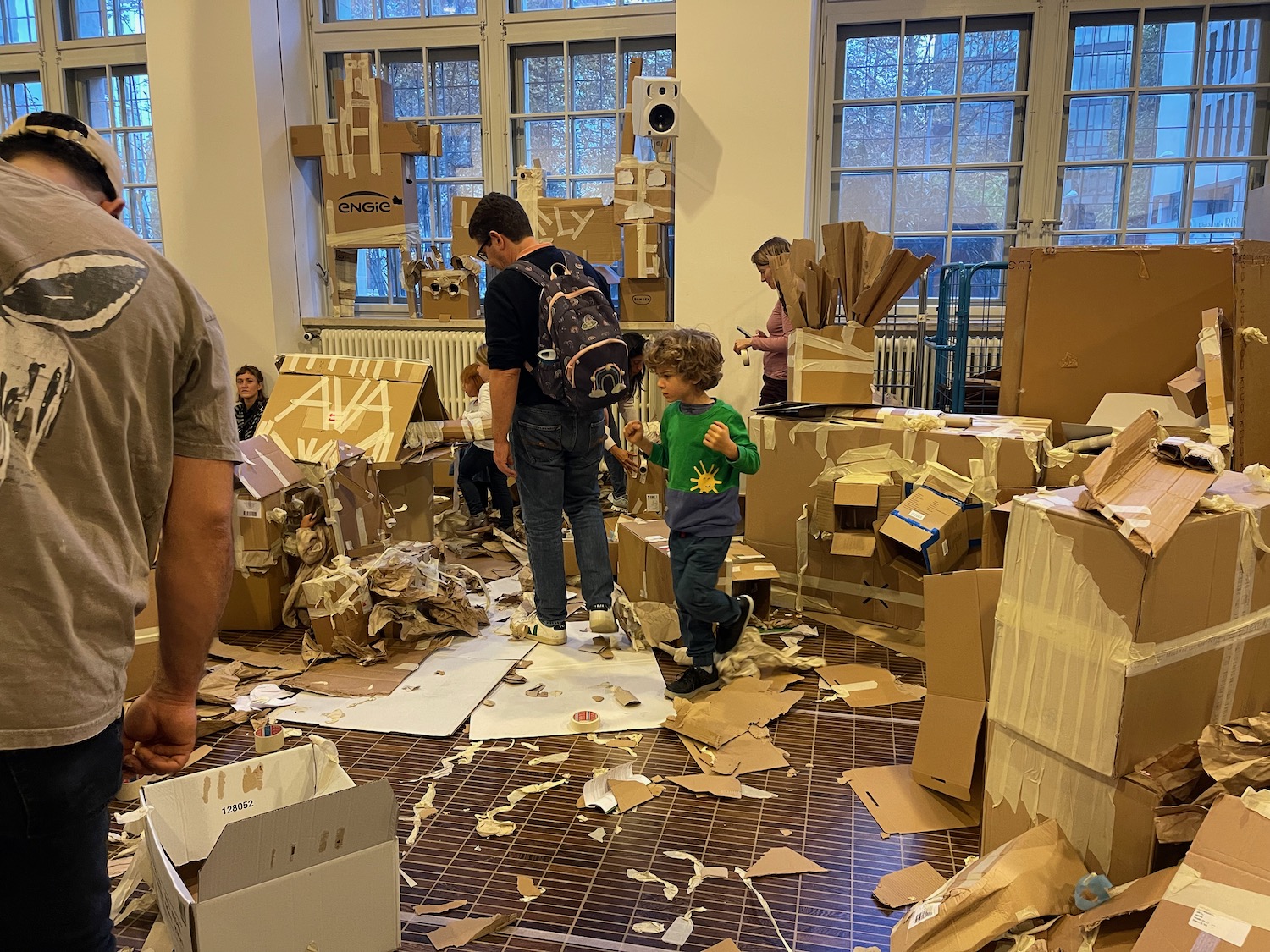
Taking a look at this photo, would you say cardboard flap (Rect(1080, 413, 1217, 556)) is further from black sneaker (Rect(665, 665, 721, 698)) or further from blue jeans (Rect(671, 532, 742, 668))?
black sneaker (Rect(665, 665, 721, 698))

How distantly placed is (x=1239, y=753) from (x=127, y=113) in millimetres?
7089

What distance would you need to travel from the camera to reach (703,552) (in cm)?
266

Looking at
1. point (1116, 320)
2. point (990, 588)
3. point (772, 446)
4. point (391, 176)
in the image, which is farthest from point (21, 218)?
point (391, 176)

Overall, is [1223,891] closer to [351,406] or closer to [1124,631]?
[1124,631]

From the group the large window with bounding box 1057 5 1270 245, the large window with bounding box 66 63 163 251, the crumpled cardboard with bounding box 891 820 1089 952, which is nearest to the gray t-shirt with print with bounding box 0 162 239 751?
the crumpled cardboard with bounding box 891 820 1089 952

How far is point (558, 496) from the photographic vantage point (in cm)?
305

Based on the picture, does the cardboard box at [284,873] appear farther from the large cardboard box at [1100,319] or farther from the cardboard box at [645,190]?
the cardboard box at [645,190]

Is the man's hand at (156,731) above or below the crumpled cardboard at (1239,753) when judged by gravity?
above

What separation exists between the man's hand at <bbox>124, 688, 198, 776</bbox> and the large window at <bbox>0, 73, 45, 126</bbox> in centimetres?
679

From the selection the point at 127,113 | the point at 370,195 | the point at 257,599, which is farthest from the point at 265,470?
the point at 127,113

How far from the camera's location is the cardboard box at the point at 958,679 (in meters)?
2.11

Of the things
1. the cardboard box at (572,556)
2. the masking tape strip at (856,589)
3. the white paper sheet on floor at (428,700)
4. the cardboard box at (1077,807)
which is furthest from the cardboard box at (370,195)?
the cardboard box at (1077,807)

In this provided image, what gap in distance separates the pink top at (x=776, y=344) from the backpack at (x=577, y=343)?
1.47 m

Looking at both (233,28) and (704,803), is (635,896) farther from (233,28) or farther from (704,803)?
(233,28)
